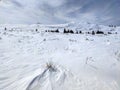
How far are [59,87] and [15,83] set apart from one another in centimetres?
82

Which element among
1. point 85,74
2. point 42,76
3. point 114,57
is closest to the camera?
point 42,76

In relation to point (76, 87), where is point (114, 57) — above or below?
above

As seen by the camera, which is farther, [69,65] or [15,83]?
[69,65]

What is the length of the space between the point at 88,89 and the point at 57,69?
0.94m

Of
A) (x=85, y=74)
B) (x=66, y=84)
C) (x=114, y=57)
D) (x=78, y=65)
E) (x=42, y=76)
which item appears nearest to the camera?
(x=66, y=84)

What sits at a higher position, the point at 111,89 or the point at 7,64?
the point at 7,64

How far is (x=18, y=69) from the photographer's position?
2811 millimetres

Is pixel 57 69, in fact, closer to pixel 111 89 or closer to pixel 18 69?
pixel 18 69

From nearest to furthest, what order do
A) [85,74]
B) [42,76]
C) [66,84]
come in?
[66,84]
[42,76]
[85,74]

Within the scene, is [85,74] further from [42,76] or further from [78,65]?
[42,76]

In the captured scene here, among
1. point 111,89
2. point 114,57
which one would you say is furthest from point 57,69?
point 114,57

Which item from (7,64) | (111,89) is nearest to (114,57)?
(111,89)

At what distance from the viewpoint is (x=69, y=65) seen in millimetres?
3072

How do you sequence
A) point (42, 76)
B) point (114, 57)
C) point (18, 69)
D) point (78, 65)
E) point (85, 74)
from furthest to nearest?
point (114, 57) → point (78, 65) → point (18, 69) → point (85, 74) → point (42, 76)
